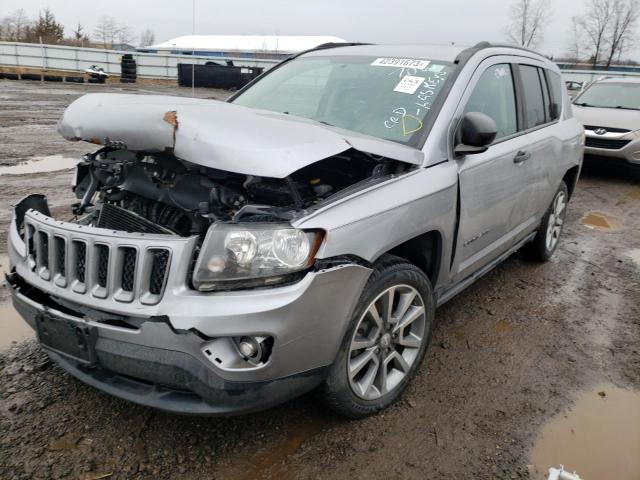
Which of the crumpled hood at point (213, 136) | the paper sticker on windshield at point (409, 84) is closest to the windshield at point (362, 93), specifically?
the paper sticker on windshield at point (409, 84)

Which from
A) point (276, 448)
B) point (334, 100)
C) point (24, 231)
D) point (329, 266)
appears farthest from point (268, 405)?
point (334, 100)

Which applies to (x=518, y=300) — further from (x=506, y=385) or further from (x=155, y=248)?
(x=155, y=248)

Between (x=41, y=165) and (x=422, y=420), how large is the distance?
673 centimetres

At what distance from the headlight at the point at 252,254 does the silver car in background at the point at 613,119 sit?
322 inches

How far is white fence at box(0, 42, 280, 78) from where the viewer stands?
27.1m

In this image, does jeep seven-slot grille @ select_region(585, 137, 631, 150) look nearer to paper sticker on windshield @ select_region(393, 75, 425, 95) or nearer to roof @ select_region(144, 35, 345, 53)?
paper sticker on windshield @ select_region(393, 75, 425, 95)

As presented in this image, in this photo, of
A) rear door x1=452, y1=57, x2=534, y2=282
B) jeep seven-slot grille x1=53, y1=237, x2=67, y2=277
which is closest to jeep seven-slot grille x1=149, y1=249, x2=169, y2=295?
jeep seven-slot grille x1=53, y1=237, x2=67, y2=277

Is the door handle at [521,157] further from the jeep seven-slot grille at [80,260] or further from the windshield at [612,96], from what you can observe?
the windshield at [612,96]

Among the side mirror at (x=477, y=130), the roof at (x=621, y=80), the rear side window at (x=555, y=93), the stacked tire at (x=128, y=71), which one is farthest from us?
the stacked tire at (x=128, y=71)

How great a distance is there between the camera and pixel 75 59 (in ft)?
92.4

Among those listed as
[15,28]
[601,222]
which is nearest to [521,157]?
[601,222]

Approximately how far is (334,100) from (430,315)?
150cm

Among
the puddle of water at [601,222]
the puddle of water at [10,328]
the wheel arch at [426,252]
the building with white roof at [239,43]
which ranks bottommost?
the puddle of water at [601,222]

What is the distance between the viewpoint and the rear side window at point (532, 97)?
3906mm
